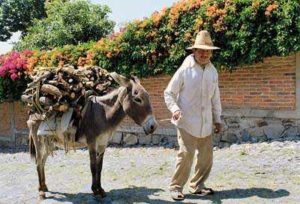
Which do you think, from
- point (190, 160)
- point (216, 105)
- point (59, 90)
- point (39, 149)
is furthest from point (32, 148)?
point (216, 105)

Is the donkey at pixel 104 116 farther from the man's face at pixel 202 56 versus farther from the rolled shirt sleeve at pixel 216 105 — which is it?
the rolled shirt sleeve at pixel 216 105

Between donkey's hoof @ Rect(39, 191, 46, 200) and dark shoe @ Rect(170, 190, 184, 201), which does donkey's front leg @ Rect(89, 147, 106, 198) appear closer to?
donkey's hoof @ Rect(39, 191, 46, 200)

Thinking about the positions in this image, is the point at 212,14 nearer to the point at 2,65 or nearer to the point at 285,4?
the point at 285,4

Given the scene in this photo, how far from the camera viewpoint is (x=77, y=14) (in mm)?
21625

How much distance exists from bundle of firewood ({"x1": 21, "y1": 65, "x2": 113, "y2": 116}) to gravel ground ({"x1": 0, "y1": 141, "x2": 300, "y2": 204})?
142cm

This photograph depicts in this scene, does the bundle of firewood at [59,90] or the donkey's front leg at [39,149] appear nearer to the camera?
the bundle of firewood at [59,90]

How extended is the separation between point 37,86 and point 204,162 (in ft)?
8.92

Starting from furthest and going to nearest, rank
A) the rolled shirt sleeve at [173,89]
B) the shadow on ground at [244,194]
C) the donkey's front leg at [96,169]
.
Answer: the donkey's front leg at [96,169] → the shadow on ground at [244,194] → the rolled shirt sleeve at [173,89]

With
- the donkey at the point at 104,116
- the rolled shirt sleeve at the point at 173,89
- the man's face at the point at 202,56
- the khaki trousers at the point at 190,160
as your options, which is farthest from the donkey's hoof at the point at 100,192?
the man's face at the point at 202,56

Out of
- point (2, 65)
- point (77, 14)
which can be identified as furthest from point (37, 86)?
point (77, 14)

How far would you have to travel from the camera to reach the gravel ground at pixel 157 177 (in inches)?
259

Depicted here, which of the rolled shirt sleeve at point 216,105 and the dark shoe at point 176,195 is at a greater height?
the rolled shirt sleeve at point 216,105

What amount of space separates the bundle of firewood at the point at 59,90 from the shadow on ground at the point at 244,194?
2.16 m

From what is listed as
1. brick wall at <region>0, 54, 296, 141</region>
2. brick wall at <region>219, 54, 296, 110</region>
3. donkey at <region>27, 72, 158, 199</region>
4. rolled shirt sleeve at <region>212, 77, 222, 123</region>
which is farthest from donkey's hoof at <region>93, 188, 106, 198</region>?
brick wall at <region>219, 54, 296, 110</region>
